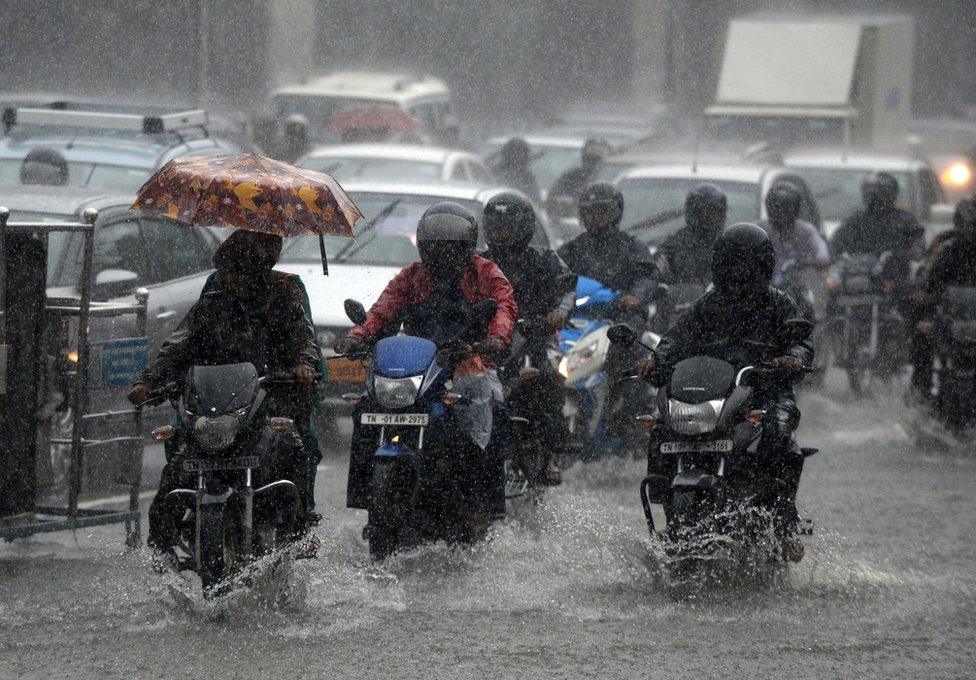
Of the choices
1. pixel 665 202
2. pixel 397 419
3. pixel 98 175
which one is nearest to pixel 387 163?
pixel 665 202

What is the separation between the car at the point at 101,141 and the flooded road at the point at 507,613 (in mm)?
4853

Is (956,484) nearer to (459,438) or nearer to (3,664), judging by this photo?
(459,438)

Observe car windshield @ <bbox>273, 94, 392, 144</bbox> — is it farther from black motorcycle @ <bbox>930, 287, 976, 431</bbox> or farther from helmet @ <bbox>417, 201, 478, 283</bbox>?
helmet @ <bbox>417, 201, 478, 283</bbox>

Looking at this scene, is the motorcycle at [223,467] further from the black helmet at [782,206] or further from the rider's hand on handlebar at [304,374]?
the black helmet at [782,206]

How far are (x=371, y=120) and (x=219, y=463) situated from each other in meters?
13.8

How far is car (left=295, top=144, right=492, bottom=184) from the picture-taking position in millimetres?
16203

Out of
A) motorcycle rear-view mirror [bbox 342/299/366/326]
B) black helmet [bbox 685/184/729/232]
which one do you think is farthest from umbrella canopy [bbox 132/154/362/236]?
black helmet [bbox 685/184/729/232]

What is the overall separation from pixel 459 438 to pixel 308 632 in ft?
5.44

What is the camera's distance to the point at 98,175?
13.4 m

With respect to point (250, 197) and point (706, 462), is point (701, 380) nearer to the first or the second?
point (706, 462)

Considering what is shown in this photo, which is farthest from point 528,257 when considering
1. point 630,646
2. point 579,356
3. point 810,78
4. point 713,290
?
point 810,78

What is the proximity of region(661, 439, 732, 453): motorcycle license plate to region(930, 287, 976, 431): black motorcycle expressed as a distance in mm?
5122

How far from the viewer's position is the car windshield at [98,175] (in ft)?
43.2

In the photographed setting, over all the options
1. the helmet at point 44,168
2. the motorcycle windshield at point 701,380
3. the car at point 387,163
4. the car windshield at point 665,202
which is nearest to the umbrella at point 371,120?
the car at point 387,163
